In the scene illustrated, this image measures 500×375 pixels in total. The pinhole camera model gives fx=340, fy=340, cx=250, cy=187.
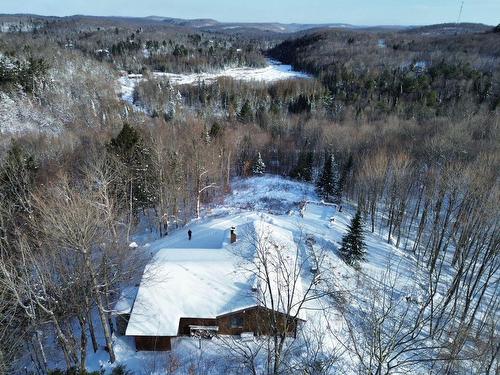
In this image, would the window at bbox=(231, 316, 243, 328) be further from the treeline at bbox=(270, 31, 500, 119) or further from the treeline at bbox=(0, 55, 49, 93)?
the treeline at bbox=(0, 55, 49, 93)

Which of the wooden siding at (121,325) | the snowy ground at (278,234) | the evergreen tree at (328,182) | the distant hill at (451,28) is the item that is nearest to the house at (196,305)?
the wooden siding at (121,325)

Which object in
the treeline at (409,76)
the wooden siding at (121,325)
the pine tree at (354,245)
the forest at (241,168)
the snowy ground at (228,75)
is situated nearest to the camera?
the forest at (241,168)

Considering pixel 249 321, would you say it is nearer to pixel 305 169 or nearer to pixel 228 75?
pixel 305 169

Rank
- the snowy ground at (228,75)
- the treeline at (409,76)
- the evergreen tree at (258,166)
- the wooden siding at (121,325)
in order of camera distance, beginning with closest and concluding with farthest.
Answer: the wooden siding at (121,325) < the evergreen tree at (258,166) < the treeline at (409,76) < the snowy ground at (228,75)

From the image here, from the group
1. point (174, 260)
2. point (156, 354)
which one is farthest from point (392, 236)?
point (156, 354)

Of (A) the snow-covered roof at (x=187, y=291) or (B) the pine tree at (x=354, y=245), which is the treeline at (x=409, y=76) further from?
(A) the snow-covered roof at (x=187, y=291)

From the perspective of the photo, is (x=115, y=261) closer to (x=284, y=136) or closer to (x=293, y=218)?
(x=293, y=218)
